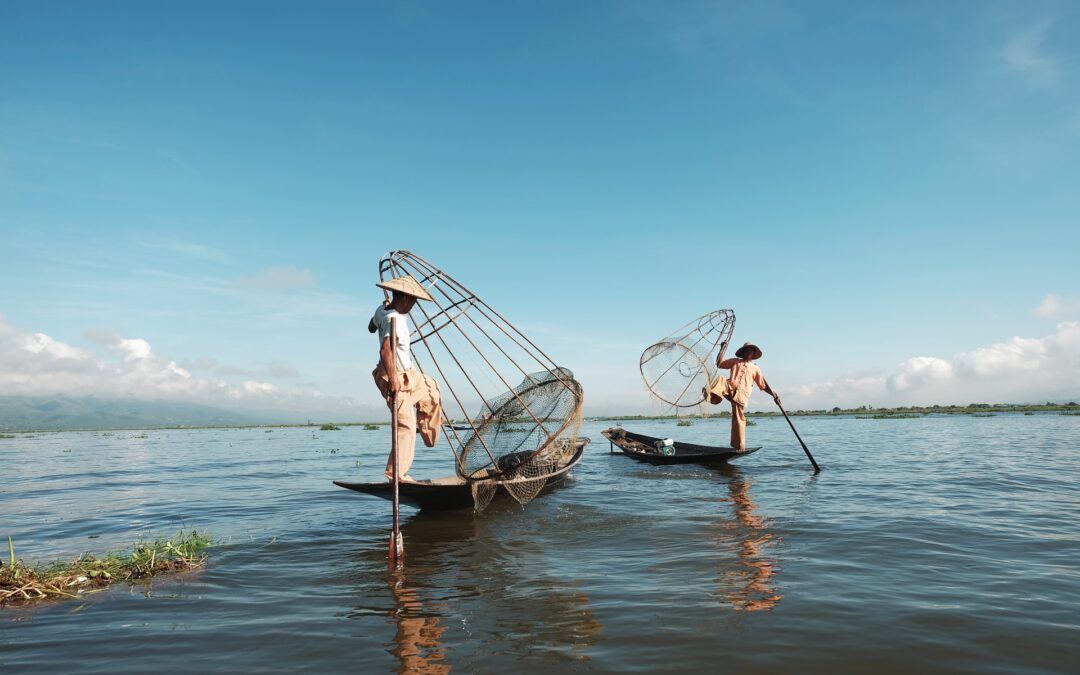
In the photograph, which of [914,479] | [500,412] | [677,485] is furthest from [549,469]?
[914,479]

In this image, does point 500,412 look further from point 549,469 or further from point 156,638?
point 156,638

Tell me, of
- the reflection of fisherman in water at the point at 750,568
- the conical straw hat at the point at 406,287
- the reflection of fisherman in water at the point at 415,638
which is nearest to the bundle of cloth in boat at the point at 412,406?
the conical straw hat at the point at 406,287

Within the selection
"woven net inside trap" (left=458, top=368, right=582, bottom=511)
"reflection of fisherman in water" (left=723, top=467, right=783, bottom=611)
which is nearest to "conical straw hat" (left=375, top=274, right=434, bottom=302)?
"woven net inside trap" (left=458, top=368, right=582, bottom=511)

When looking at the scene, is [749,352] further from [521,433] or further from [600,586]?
[600,586]

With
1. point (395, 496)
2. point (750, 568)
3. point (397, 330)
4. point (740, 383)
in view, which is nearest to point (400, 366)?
point (397, 330)

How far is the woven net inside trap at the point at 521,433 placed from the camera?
8047 millimetres

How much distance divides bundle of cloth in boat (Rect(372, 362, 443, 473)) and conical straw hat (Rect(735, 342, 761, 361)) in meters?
8.34

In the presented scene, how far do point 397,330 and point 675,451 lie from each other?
11.3 metres

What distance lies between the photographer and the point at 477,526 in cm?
799

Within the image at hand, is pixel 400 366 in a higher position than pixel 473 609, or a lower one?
higher

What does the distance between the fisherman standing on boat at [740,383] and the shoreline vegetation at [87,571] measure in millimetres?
10494

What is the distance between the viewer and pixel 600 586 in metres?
5.02

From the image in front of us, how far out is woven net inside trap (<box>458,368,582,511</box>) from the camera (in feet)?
26.4

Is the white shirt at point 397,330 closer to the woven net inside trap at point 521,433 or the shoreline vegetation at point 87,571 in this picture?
the woven net inside trap at point 521,433
